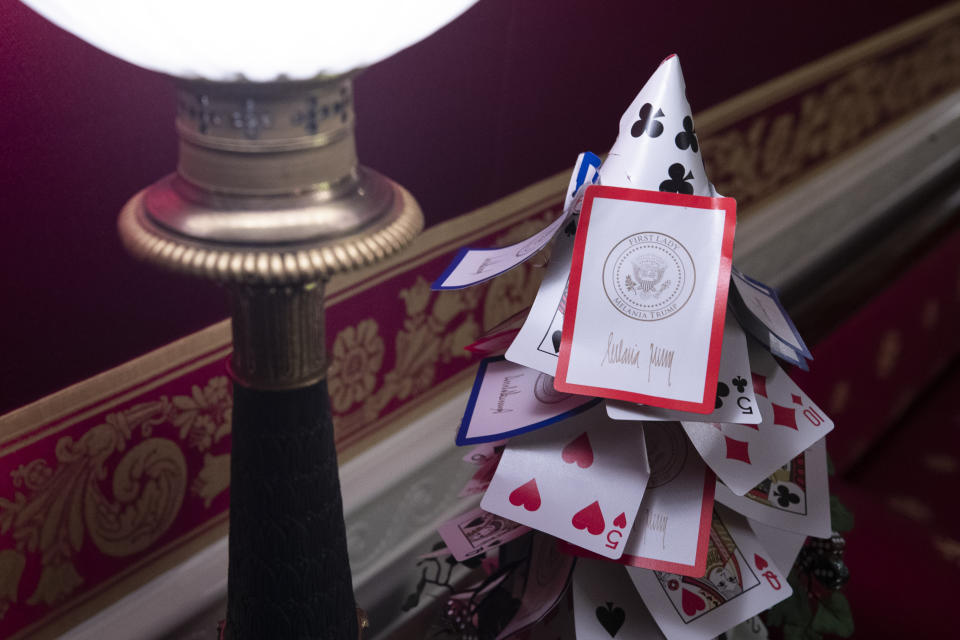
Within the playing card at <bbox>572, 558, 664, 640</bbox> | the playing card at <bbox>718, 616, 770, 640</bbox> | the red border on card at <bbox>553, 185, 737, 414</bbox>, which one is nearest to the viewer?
the red border on card at <bbox>553, 185, 737, 414</bbox>

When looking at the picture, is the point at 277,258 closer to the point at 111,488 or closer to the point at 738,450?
the point at 738,450

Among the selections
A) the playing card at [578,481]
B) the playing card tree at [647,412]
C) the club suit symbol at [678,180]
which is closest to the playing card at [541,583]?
the playing card tree at [647,412]

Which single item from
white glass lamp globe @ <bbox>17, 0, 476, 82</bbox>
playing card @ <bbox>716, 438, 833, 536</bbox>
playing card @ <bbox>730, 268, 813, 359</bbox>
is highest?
white glass lamp globe @ <bbox>17, 0, 476, 82</bbox>

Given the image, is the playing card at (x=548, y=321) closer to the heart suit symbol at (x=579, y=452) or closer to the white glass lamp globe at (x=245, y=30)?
the heart suit symbol at (x=579, y=452)

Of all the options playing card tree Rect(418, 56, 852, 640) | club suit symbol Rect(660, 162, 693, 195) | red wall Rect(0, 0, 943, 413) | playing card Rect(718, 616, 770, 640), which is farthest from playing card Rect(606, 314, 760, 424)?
red wall Rect(0, 0, 943, 413)

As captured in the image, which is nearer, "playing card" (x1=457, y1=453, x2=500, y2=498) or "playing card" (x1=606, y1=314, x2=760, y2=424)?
"playing card" (x1=606, y1=314, x2=760, y2=424)

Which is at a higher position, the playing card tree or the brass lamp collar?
the brass lamp collar

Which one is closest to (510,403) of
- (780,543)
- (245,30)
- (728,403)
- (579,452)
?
(579,452)

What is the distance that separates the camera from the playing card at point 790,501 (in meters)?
0.73

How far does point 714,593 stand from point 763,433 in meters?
0.14

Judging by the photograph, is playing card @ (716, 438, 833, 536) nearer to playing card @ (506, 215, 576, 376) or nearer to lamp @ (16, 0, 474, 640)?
playing card @ (506, 215, 576, 376)

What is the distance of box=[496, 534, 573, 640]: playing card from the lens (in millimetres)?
763

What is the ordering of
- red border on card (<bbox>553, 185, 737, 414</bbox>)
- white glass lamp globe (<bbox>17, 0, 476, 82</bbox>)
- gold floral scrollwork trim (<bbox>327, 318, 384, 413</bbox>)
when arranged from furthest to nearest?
gold floral scrollwork trim (<bbox>327, 318, 384, 413</bbox>) → red border on card (<bbox>553, 185, 737, 414</bbox>) → white glass lamp globe (<bbox>17, 0, 476, 82</bbox>)

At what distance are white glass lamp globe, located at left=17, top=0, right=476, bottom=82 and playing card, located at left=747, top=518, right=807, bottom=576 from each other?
546mm
